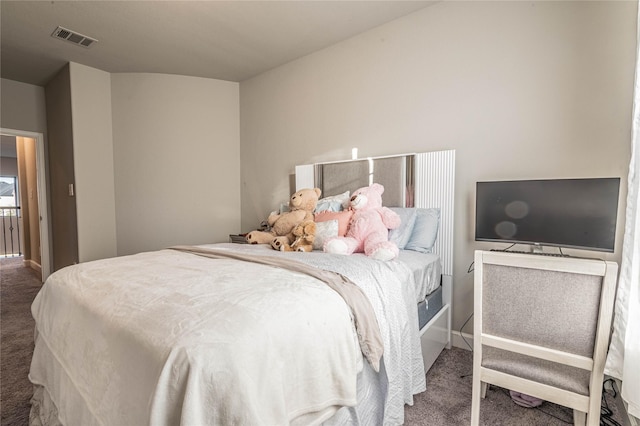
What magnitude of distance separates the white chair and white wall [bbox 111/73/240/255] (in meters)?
3.43

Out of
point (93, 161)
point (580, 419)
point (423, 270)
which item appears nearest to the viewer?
point (580, 419)

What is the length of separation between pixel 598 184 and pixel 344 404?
155 cm

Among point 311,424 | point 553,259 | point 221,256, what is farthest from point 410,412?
point 221,256

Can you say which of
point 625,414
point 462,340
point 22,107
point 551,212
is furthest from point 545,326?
point 22,107

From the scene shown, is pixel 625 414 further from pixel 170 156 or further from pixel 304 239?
pixel 170 156

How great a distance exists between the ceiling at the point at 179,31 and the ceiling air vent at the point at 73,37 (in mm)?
56

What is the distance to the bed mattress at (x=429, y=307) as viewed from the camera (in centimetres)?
183

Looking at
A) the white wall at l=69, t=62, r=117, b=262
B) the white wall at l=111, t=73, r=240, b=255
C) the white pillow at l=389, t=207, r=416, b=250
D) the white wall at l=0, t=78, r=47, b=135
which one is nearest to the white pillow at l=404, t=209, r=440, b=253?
the white pillow at l=389, t=207, r=416, b=250

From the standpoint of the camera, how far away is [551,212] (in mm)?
1614

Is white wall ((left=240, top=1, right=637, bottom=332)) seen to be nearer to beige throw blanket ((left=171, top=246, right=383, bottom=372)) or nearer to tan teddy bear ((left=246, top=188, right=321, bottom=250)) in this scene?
tan teddy bear ((left=246, top=188, right=321, bottom=250))

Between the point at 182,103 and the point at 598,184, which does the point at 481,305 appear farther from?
the point at 182,103

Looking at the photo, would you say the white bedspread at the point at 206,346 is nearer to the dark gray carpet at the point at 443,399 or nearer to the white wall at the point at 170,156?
the dark gray carpet at the point at 443,399

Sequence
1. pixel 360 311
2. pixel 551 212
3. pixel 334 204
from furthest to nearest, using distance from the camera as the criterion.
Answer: pixel 334 204 < pixel 551 212 < pixel 360 311

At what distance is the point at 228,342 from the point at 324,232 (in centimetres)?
140
